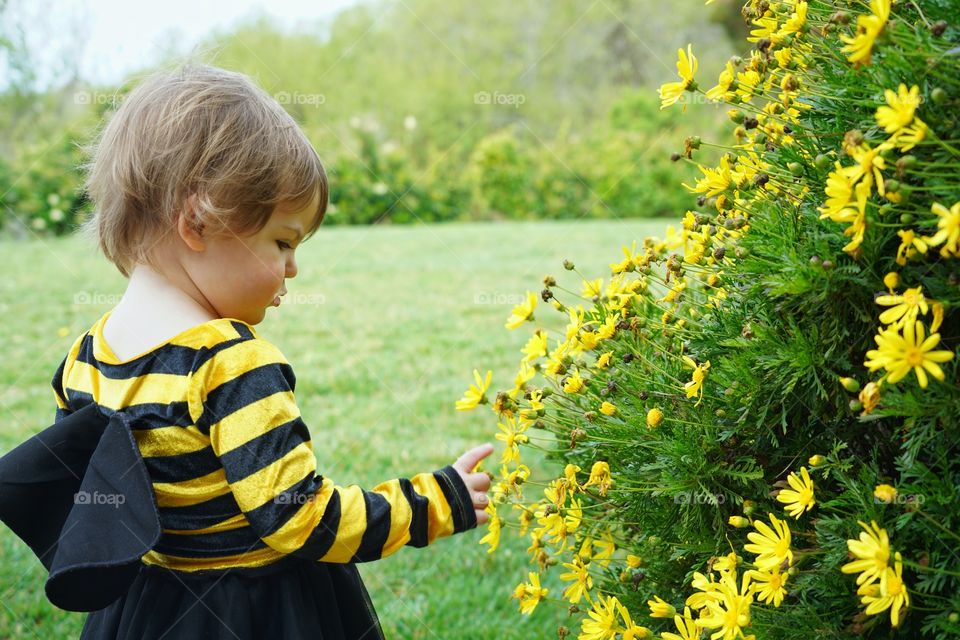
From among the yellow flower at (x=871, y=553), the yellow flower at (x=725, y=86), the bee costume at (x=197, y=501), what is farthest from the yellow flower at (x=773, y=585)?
the yellow flower at (x=725, y=86)

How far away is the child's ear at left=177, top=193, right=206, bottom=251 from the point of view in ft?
5.38

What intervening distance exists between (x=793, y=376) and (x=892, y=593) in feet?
1.10

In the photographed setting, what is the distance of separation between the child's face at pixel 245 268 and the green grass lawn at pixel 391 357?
122 centimetres

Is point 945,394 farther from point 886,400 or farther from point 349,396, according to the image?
point 349,396

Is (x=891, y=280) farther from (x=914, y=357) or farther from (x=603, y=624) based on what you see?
(x=603, y=624)

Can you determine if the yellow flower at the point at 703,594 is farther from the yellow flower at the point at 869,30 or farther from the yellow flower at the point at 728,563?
the yellow flower at the point at 869,30

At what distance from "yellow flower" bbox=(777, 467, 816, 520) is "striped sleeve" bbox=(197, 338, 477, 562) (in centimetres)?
73

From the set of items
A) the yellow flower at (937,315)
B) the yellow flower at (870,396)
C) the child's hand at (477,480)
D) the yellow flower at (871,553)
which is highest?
the yellow flower at (937,315)

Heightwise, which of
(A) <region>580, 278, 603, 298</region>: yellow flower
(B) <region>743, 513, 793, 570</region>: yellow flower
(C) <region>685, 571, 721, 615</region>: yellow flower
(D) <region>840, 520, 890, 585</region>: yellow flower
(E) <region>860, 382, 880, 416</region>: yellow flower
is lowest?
(C) <region>685, 571, 721, 615</region>: yellow flower

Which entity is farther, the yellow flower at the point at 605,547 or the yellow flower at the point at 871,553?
the yellow flower at the point at 605,547

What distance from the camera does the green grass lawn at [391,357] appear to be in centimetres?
280

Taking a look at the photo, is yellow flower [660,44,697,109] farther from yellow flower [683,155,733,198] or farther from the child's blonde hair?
the child's blonde hair

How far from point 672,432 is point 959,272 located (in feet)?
1.81

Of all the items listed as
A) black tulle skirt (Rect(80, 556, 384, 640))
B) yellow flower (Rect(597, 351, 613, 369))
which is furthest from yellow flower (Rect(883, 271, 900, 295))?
black tulle skirt (Rect(80, 556, 384, 640))
